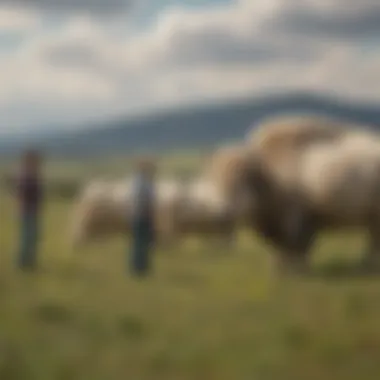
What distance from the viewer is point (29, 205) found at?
120 centimetres

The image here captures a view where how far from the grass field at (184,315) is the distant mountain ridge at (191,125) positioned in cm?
8

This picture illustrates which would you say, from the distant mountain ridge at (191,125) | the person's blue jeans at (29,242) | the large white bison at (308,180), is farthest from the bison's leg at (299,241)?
the person's blue jeans at (29,242)

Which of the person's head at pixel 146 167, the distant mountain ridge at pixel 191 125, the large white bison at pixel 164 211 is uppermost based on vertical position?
the distant mountain ridge at pixel 191 125

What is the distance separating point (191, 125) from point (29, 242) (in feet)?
0.88

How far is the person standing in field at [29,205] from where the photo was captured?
119 centimetres

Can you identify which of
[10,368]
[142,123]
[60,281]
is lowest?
[10,368]

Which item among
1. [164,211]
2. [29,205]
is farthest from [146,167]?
[29,205]

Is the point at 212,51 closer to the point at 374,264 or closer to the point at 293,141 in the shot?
the point at 293,141

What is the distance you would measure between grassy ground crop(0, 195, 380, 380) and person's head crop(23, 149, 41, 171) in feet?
0.18

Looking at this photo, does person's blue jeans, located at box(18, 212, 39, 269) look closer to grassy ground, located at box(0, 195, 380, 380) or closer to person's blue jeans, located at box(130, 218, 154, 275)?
grassy ground, located at box(0, 195, 380, 380)

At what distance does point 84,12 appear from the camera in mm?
1219

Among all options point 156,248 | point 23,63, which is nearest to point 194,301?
point 156,248

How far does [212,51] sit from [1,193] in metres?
0.35

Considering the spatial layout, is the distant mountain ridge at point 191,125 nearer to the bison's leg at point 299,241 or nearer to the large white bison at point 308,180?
the large white bison at point 308,180
